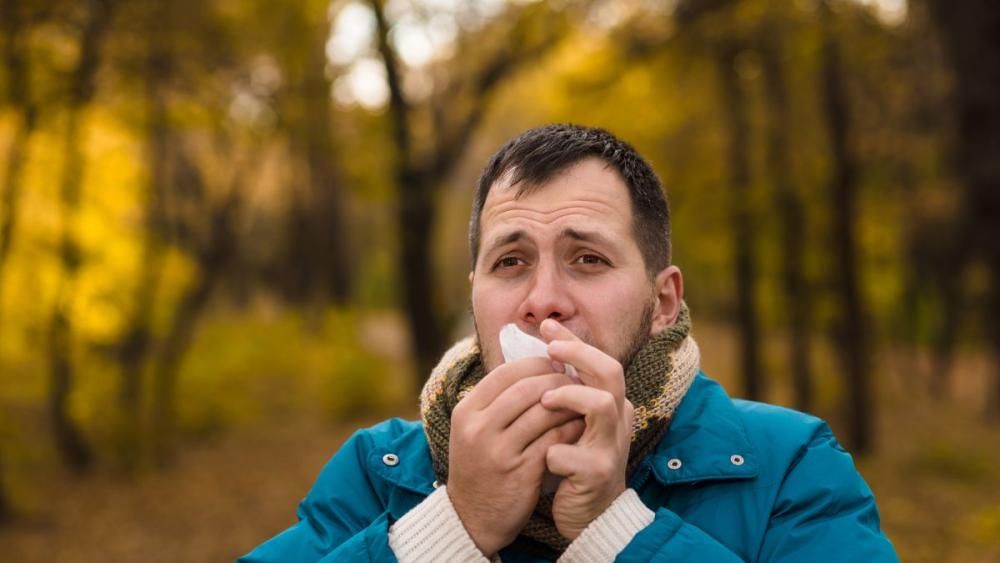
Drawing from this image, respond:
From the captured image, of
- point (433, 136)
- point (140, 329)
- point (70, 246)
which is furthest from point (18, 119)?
point (433, 136)

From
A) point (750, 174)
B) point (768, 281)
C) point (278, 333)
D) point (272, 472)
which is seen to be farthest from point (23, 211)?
point (768, 281)

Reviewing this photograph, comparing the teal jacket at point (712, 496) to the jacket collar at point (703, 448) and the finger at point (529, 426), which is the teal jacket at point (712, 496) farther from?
the finger at point (529, 426)

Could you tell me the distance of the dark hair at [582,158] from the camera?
2316 millimetres

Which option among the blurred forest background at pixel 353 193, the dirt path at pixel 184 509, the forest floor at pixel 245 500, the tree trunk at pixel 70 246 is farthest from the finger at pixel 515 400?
the tree trunk at pixel 70 246

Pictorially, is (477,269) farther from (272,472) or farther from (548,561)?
(272,472)

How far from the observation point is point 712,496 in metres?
2.19

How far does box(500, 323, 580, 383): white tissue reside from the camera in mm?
2031

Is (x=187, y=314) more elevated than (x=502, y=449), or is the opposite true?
(x=187, y=314)

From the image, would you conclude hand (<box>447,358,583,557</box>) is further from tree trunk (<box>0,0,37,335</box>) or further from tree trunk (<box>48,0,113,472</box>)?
tree trunk (<box>48,0,113,472</box>)

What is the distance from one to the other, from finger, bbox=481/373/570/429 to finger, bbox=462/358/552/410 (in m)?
0.02

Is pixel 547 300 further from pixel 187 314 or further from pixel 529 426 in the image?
pixel 187 314

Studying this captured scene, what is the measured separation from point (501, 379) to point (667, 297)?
0.70 meters

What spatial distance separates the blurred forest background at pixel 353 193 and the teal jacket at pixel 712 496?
5822mm

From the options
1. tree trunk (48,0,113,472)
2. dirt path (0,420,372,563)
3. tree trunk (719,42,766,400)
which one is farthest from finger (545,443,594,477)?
tree trunk (719,42,766,400)
